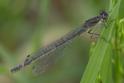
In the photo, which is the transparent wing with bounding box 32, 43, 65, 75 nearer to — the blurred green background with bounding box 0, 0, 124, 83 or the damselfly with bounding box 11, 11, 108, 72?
the damselfly with bounding box 11, 11, 108, 72

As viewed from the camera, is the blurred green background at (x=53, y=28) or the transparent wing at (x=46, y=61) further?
the blurred green background at (x=53, y=28)

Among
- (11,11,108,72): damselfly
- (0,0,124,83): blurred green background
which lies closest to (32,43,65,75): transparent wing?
(11,11,108,72): damselfly

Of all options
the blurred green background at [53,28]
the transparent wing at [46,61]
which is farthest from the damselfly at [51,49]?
the blurred green background at [53,28]

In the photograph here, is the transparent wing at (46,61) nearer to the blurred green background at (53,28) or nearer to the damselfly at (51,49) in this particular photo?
the damselfly at (51,49)

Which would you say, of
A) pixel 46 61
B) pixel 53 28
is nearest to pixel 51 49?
pixel 46 61

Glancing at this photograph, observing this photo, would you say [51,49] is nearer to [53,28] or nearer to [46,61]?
[46,61]

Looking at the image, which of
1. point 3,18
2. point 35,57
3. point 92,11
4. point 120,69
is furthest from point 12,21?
point 120,69
